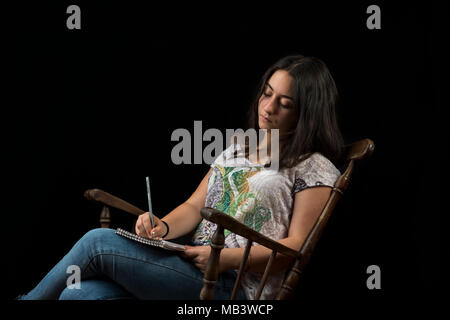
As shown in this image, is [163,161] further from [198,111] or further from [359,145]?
[359,145]

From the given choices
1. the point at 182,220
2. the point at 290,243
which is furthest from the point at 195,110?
the point at 290,243

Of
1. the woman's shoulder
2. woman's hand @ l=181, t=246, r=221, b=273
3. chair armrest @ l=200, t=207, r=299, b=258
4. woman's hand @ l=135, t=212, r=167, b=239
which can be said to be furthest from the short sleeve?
woman's hand @ l=135, t=212, r=167, b=239

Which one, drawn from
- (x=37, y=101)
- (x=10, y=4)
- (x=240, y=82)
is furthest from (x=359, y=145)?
(x=10, y=4)

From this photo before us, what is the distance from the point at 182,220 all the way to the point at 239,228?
26.2 inches

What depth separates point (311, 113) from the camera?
7.93ft

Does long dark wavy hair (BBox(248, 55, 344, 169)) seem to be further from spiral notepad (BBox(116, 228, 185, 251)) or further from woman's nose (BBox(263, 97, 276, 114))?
spiral notepad (BBox(116, 228, 185, 251))

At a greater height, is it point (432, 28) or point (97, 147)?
point (432, 28)

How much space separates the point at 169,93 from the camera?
3307mm

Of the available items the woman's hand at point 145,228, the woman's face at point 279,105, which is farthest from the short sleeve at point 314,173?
the woman's hand at point 145,228

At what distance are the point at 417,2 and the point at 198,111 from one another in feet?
4.36

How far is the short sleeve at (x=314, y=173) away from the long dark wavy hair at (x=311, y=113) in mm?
35

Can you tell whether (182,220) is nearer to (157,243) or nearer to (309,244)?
(157,243)

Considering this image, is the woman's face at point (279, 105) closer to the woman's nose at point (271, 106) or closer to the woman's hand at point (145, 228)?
the woman's nose at point (271, 106)

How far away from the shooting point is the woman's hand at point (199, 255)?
7.04ft
